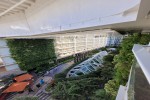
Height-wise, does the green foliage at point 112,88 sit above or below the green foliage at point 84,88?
above

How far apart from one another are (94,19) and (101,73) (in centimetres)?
1159

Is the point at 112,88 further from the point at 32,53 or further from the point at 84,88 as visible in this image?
the point at 32,53

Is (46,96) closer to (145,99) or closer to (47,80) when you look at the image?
(47,80)

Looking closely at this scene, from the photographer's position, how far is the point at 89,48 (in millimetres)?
28812

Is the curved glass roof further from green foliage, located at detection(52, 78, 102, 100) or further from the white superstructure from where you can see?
the white superstructure

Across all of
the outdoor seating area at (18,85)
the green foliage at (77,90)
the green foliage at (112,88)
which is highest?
the green foliage at (112,88)

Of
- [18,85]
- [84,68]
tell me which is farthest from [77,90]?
[18,85]

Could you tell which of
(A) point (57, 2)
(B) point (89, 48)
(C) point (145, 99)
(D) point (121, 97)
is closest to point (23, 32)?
(A) point (57, 2)

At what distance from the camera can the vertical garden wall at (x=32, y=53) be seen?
15.8 metres

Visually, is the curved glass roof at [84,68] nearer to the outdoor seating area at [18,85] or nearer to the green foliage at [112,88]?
the outdoor seating area at [18,85]

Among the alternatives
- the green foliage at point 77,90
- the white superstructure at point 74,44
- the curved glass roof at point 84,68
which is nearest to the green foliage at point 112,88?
the green foliage at point 77,90

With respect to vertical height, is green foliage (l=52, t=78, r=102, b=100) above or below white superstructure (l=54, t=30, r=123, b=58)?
below

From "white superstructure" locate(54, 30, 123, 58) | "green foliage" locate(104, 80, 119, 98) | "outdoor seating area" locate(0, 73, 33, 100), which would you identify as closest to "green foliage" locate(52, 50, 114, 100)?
"green foliage" locate(104, 80, 119, 98)

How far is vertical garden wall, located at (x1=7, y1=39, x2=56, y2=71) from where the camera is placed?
15844mm
